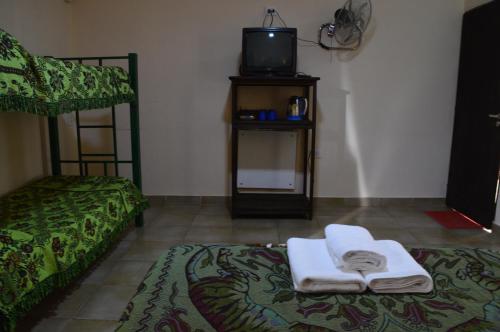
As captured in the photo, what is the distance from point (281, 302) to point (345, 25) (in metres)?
3.10

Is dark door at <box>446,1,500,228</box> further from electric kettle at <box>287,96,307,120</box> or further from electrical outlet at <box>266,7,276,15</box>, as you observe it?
electrical outlet at <box>266,7,276,15</box>

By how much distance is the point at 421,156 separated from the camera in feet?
13.6

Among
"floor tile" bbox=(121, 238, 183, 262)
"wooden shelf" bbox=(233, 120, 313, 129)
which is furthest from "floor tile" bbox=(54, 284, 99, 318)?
"wooden shelf" bbox=(233, 120, 313, 129)

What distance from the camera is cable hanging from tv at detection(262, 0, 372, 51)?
147 inches

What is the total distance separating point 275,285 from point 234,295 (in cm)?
18

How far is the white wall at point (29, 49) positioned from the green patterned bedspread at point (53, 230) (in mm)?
160

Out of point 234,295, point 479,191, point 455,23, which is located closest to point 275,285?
point 234,295

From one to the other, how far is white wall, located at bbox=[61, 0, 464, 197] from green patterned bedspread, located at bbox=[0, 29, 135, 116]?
1.19 meters

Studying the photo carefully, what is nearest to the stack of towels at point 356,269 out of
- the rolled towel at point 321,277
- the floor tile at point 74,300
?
the rolled towel at point 321,277

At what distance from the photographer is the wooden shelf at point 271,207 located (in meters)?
3.73

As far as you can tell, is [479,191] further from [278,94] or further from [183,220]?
[183,220]

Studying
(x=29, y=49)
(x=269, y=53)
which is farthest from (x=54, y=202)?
(x=269, y=53)

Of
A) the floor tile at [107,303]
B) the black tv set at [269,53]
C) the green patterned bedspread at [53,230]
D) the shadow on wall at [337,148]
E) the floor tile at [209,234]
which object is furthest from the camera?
the shadow on wall at [337,148]

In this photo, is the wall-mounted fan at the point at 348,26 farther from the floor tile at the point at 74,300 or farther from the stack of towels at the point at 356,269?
the floor tile at the point at 74,300
